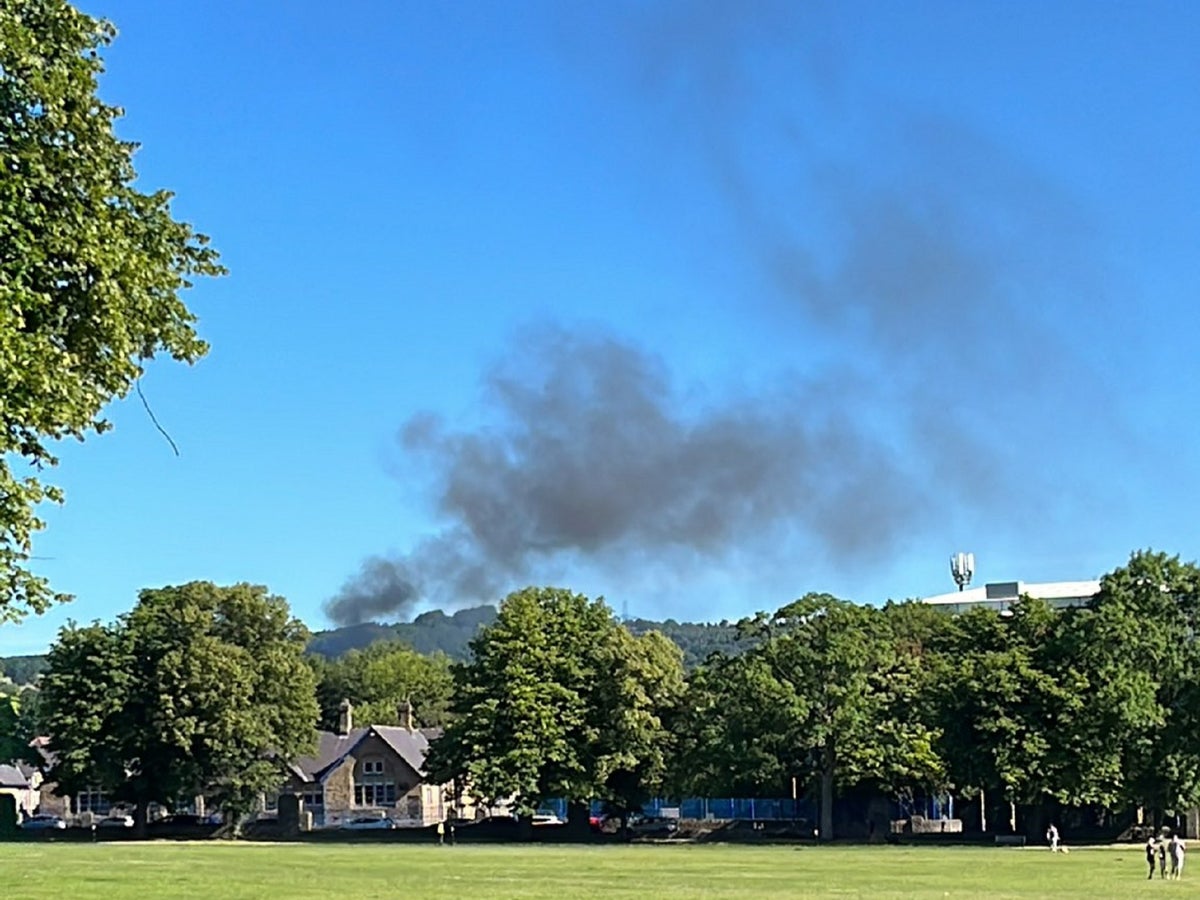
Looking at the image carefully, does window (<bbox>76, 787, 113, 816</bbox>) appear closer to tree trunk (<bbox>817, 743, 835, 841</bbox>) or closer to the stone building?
the stone building

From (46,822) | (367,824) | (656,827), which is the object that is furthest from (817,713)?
(46,822)

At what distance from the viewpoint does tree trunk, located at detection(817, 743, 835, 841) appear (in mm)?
88875

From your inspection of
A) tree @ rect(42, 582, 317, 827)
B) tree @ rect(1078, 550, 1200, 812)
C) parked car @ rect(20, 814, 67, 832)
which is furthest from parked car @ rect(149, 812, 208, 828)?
tree @ rect(1078, 550, 1200, 812)

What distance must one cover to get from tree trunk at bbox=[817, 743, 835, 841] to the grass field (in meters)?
10.4

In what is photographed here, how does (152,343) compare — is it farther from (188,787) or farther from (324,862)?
(188,787)

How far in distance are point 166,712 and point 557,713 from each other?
26.0 metres

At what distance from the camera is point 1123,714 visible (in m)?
80.6

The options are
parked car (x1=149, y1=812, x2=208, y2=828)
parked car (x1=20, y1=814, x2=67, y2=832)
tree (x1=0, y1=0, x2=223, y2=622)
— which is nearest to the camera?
tree (x1=0, y1=0, x2=223, y2=622)

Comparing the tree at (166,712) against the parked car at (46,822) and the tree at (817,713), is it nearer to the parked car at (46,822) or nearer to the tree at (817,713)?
the parked car at (46,822)

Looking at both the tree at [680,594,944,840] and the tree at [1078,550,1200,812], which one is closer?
the tree at [1078,550,1200,812]

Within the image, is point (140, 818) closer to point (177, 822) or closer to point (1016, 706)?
point (177, 822)

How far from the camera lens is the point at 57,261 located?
26719 millimetres

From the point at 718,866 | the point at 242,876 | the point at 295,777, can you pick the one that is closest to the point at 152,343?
the point at 242,876

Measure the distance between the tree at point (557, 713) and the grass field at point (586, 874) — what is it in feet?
57.1
